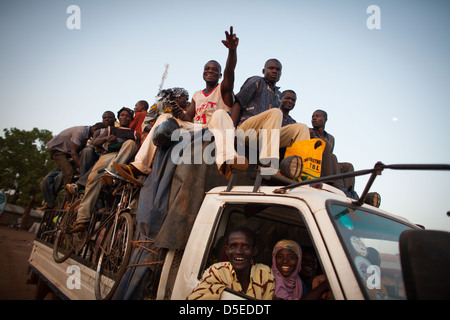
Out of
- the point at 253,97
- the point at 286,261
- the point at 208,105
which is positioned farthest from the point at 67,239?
the point at 286,261

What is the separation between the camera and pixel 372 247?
1590mm

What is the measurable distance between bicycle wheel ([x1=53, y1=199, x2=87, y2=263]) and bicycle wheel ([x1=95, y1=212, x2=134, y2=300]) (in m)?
1.14

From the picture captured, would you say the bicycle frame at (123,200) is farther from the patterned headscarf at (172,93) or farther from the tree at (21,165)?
the tree at (21,165)

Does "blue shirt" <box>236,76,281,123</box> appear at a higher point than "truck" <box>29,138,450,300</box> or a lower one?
higher

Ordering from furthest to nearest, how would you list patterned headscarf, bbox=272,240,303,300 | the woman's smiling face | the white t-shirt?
the white t-shirt → the woman's smiling face → patterned headscarf, bbox=272,240,303,300

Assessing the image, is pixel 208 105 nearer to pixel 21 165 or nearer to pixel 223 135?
pixel 223 135

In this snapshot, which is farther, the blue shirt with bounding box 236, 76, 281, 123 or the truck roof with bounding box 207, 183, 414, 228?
the blue shirt with bounding box 236, 76, 281, 123

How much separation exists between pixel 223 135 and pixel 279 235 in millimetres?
1311

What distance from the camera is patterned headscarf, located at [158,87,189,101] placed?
4484 mm

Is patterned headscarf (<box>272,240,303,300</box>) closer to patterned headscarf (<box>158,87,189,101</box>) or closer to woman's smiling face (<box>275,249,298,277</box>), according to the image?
woman's smiling face (<box>275,249,298,277</box>)

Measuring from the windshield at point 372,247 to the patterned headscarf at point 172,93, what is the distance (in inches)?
148

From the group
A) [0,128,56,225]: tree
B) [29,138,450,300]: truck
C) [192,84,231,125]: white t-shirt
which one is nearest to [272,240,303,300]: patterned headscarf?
[29,138,450,300]: truck

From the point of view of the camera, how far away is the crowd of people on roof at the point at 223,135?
1825 mm
